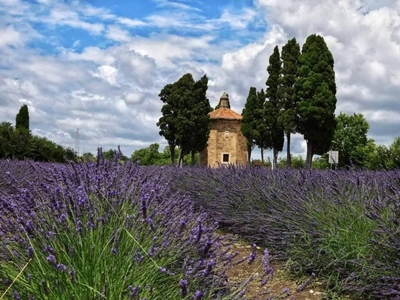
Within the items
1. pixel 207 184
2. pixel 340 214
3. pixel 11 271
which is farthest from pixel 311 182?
pixel 11 271

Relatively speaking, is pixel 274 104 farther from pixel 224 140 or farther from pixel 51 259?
pixel 51 259

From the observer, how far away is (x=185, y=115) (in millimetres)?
Result: 37844

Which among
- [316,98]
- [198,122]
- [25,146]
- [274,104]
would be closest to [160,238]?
[25,146]

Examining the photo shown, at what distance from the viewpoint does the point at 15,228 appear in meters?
2.72

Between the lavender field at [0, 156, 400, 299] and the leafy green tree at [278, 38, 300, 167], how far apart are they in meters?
24.9

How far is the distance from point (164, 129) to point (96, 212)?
36.7 metres

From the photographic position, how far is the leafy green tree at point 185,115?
3719 centimetres

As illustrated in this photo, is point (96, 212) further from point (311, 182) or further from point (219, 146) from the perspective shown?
point (219, 146)

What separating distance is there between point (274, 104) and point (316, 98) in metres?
5.83

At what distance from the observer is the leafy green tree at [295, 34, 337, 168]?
29.1m

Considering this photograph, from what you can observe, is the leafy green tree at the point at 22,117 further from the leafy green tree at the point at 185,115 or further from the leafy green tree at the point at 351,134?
the leafy green tree at the point at 351,134

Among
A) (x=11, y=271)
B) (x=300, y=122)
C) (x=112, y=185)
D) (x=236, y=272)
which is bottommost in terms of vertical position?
(x=236, y=272)

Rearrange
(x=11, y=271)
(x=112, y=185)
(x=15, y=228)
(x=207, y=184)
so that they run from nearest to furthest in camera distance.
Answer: (x=11, y=271) → (x=15, y=228) → (x=112, y=185) → (x=207, y=184)

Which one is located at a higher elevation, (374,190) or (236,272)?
(374,190)
